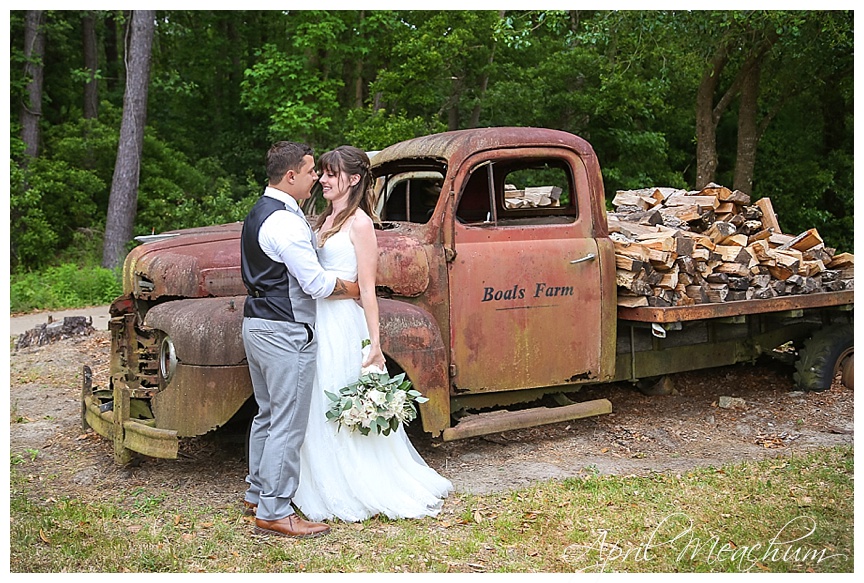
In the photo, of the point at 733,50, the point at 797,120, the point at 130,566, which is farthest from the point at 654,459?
the point at 797,120

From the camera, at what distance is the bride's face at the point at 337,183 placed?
4359mm

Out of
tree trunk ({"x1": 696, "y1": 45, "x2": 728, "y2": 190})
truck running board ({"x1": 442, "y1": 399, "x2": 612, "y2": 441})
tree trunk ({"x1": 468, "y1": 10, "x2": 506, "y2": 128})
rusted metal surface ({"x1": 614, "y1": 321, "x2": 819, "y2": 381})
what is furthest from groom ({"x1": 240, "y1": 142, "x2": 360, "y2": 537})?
tree trunk ({"x1": 468, "y1": 10, "x2": 506, "y2": 128})

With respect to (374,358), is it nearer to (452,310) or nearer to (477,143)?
(452,310)

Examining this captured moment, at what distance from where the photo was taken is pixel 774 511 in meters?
4.52

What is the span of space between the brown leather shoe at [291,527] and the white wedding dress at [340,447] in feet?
0.45

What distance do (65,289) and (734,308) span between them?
11.9 meters

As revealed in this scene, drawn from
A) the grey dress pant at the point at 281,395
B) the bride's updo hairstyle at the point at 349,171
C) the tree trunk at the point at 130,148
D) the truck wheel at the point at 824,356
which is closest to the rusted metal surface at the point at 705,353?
the truck wheel at the point at 824,356

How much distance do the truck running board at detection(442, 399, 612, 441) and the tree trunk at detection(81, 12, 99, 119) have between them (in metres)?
17.1

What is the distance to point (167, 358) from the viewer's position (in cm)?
476

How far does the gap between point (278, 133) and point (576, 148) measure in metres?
14.2

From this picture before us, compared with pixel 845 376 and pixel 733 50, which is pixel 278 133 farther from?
pixel 845 376

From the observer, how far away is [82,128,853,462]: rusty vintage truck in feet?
15.3

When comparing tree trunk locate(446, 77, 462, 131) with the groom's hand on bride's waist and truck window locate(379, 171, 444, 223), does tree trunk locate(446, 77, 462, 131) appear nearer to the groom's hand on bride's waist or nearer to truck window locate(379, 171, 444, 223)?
truck window locate(379, 171, 444, 223)

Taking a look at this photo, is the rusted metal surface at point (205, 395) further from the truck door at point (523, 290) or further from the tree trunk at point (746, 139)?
the tree trunk at point (746, 139)
